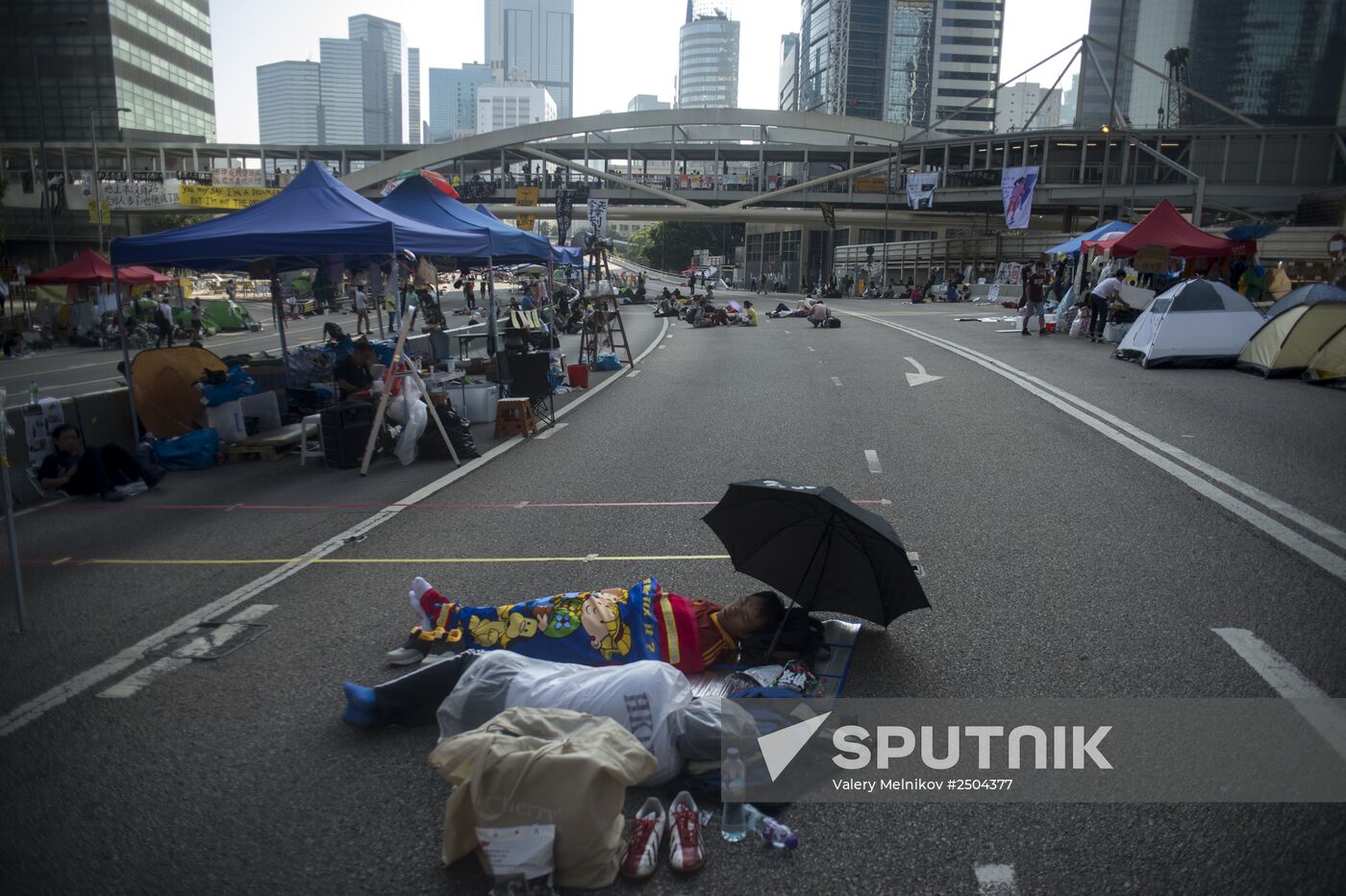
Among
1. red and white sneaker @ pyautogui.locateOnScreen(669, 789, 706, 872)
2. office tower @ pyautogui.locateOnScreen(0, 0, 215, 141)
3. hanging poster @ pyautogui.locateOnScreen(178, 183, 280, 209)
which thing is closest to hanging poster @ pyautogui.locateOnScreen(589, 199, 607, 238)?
red and white sneaker @ pyautogui.locateOnScreen(669, 789, 706, 872)

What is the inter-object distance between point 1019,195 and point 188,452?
48.9m

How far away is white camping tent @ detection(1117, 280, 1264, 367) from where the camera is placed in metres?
17.1

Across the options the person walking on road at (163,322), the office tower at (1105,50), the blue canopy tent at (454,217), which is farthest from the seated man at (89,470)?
the office tower at (1105,50)

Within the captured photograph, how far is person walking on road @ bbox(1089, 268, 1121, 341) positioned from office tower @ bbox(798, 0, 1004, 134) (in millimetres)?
149158

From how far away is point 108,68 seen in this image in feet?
232

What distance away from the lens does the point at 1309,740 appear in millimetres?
3949

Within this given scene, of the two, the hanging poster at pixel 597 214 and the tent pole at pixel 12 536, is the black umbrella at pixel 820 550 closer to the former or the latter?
the tent pole at pixel 12 536

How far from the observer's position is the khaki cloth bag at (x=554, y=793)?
3.11 meters

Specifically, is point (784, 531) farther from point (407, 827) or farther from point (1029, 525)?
point (1029, 525)

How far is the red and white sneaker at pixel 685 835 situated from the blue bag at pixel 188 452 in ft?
31.0

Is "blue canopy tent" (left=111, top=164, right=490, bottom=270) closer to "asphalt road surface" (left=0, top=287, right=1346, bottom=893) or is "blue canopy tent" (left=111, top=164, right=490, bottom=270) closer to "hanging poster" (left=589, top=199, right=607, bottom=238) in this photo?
"asphalt road surface" (left=0, top=287, right=1346, bottom=893)

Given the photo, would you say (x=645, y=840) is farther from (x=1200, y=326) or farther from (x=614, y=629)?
(x=1200, y=326)

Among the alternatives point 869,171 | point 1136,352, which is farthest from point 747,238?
point 1136,352

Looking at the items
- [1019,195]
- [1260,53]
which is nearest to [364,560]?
[1019,195]
